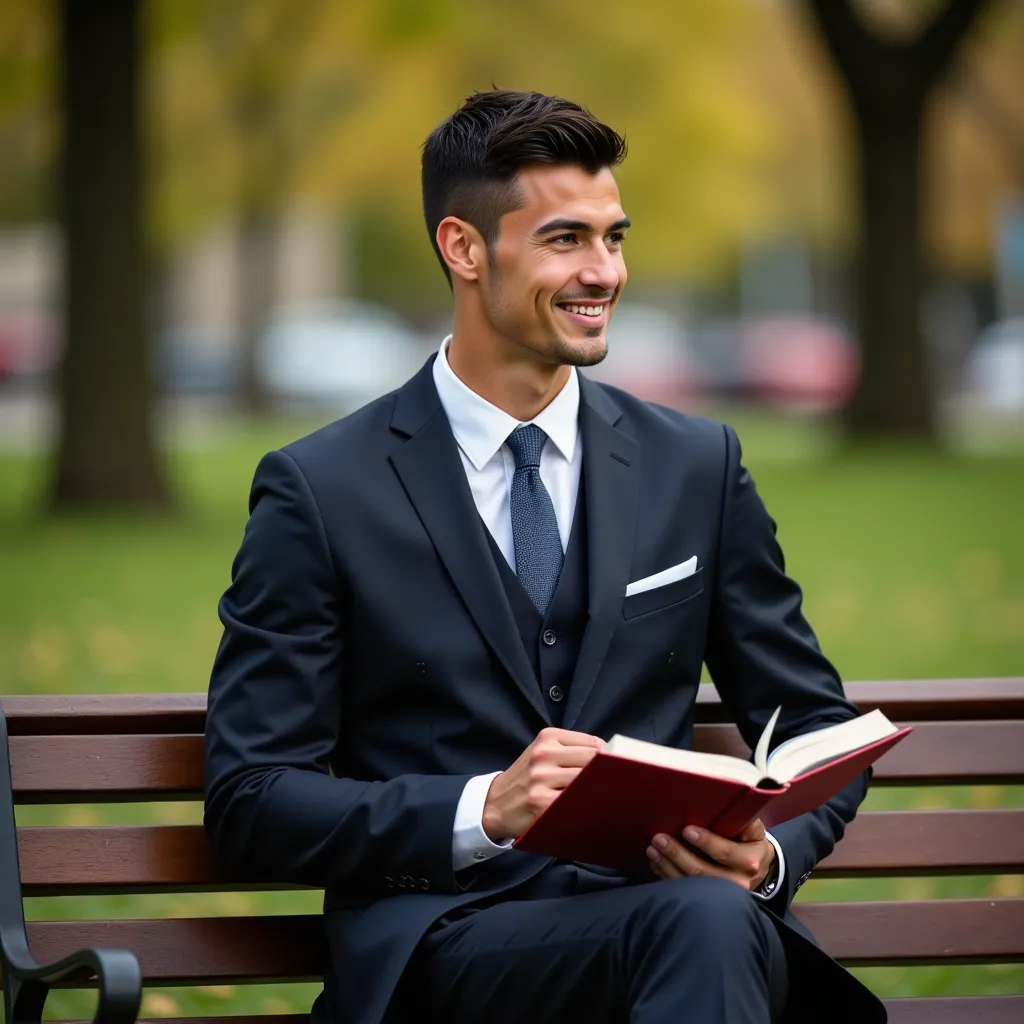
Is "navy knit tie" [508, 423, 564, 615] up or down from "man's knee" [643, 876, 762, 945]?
up

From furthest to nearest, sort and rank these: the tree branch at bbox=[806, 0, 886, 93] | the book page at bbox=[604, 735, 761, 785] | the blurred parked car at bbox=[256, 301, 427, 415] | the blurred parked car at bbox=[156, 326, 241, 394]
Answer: the blurred parked car at bbox=[156, 326, 241, 394], the blurred parked car at bbox=[256, 301, 427, 415], the tree branch at bbox=[806, 0, 886, 93], the book page at bbox=[604, 735, 761, 785]

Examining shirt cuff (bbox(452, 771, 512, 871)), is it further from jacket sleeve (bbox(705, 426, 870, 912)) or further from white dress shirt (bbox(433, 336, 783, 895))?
jacket sleeve (bbox(705, 426, 870, 912))

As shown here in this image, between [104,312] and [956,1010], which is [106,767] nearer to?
[956,1010]

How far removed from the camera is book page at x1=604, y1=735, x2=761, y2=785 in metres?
2.92

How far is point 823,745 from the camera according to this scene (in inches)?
126

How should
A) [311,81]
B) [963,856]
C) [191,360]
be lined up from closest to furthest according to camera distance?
[963,856]
[311,81]
[191,360]

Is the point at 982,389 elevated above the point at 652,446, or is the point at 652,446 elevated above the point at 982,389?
the point at 652,446

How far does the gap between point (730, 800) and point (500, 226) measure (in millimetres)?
1257

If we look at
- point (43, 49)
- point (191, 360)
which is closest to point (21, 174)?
point (191, 360)

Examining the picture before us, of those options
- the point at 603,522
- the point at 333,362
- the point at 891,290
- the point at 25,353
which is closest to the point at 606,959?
the point at 603,522

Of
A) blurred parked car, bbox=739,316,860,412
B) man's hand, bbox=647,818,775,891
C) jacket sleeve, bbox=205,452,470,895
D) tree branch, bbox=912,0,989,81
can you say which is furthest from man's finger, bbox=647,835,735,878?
blurred parked car, bbox=739,316,860,412

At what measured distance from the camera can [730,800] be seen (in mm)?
3088

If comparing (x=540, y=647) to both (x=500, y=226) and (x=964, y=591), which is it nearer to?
(x=500, y=226)

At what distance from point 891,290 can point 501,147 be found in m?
17.2
